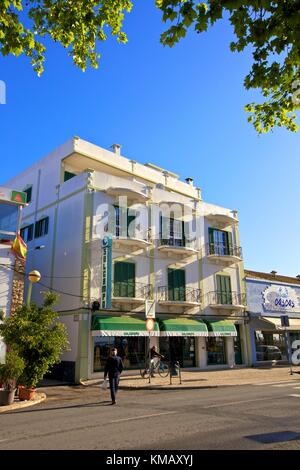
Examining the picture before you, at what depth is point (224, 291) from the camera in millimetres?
28156

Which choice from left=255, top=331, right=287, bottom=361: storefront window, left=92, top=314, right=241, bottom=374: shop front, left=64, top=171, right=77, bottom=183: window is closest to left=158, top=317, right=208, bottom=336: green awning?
left=92, top=314, right=241, bottom=374: shop front

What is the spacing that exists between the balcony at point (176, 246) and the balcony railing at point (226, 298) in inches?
140

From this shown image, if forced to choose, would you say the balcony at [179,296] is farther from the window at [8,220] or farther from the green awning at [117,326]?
the window at [8,220]

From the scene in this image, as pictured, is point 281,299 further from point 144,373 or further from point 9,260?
point 9,260

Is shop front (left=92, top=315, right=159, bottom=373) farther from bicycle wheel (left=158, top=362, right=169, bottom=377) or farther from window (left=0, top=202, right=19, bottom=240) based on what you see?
window (left=0, top=202, right=19, bottom=240)

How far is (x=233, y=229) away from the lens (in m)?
30.6

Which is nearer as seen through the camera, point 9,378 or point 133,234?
point 9,378

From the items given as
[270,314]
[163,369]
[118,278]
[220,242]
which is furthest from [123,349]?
[270,314]

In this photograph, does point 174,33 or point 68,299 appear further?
point 68,299

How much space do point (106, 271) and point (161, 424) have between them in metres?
13.9

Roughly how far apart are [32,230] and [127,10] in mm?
22068
